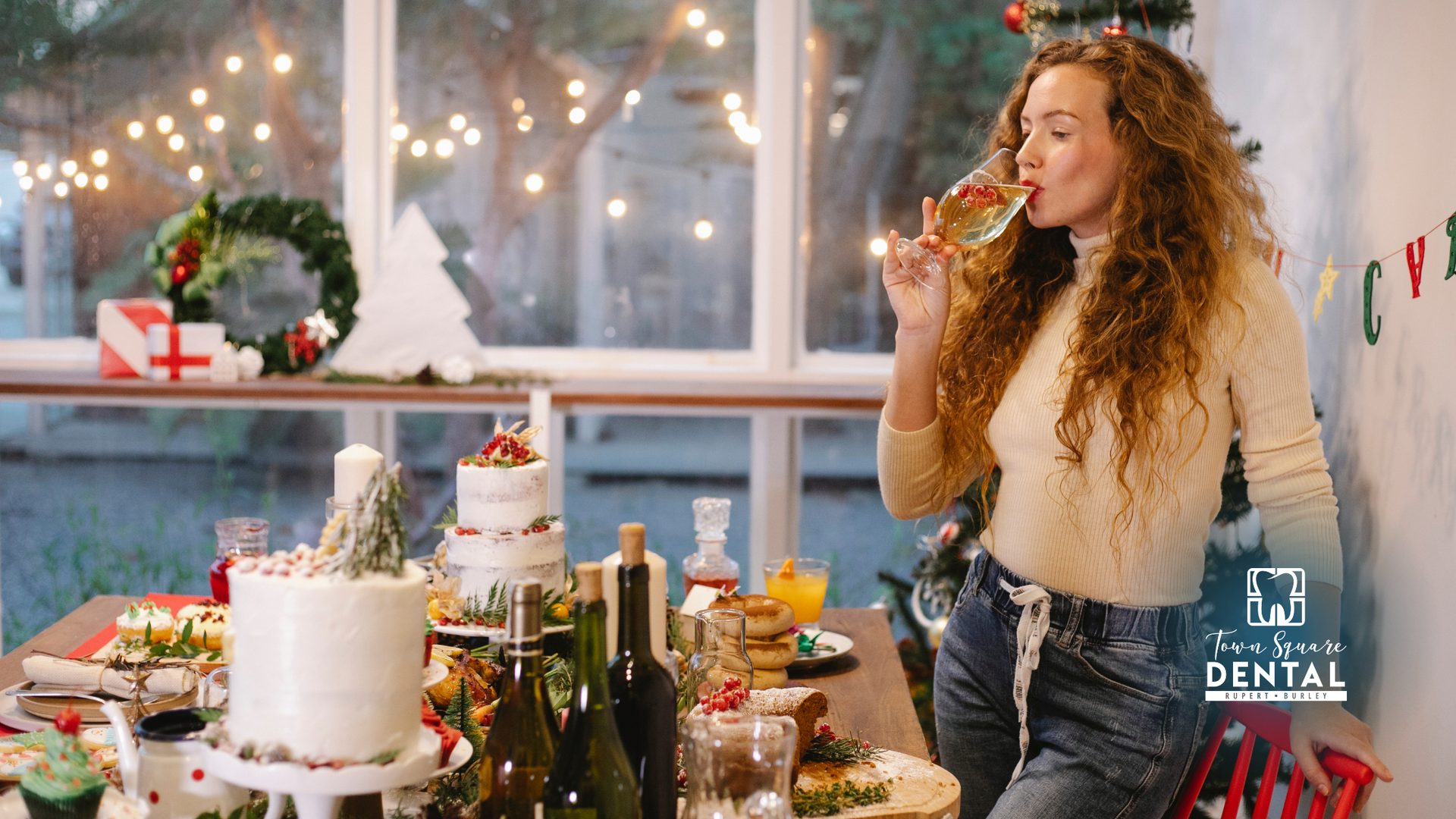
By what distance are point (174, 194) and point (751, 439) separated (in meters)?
1.74

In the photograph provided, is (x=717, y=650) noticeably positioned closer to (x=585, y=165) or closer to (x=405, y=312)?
(x=405, y=312)

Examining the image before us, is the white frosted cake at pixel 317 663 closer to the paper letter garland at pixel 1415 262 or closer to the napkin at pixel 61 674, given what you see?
the napkin at pixel 61 674

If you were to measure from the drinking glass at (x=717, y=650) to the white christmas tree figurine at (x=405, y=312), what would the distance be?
6.35ft

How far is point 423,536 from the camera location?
3318mm

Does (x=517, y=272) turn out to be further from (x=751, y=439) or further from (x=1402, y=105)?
(x=1402, y=105)

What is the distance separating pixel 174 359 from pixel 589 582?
237 centimetres

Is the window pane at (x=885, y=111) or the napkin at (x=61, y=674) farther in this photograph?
the window pane at (x=885, y=111)

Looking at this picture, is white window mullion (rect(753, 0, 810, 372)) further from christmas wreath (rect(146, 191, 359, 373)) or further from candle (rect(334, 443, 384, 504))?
candle (rect(334, 443, 384, 504))

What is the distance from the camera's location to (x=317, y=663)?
0.78m

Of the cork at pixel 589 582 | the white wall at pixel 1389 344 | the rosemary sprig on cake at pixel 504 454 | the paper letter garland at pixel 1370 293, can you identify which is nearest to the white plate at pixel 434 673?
the cork at pixel 589 582

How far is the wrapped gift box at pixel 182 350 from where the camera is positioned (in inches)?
113

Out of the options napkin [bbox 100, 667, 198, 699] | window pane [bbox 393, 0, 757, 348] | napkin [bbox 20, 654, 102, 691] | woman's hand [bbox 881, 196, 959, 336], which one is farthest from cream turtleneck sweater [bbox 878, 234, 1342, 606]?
window pane [bbox 393, 0, 757, 348]

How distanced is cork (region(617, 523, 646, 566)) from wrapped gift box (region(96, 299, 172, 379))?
2385mm

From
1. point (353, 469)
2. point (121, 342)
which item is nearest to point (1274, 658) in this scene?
point (353, 469)
